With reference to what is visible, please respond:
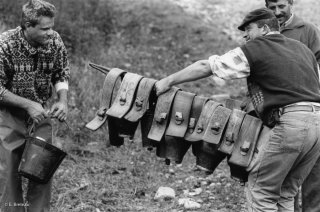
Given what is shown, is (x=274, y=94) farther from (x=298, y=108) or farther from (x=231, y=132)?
(x=231, y=132)

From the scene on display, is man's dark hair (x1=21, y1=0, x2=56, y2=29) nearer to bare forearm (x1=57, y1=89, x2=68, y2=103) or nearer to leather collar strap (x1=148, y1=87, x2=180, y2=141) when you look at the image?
bare forearm (x1=57, y1=89, x2=68, y2=103)

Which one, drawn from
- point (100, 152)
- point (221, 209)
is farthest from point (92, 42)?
point (221, 209)

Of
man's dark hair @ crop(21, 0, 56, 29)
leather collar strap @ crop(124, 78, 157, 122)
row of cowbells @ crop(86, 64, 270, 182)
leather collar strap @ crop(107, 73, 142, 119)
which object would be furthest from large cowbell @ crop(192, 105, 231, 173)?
man's dark hair @ crop(21, 0, 56, 29)

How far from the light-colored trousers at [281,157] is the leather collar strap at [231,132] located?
0.22m

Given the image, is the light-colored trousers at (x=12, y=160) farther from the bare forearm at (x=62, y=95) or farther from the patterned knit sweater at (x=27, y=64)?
the bare forearm at (x=62, y=95)

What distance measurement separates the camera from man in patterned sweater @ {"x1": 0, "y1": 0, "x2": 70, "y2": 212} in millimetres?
4094

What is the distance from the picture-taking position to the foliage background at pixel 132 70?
5.66 m

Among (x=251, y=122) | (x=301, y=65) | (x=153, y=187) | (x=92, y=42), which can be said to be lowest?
(x=153, y=187)

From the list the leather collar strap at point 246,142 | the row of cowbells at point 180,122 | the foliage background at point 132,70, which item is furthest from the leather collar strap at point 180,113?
the foliage background at point 132,70

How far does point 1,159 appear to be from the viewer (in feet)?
14.0

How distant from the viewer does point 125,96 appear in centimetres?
436

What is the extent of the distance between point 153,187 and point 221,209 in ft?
2.60

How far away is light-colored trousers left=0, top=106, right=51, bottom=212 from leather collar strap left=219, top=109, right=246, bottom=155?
1499 millimetres

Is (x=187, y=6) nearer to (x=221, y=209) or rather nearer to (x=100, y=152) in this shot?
(x=100, y=152)
